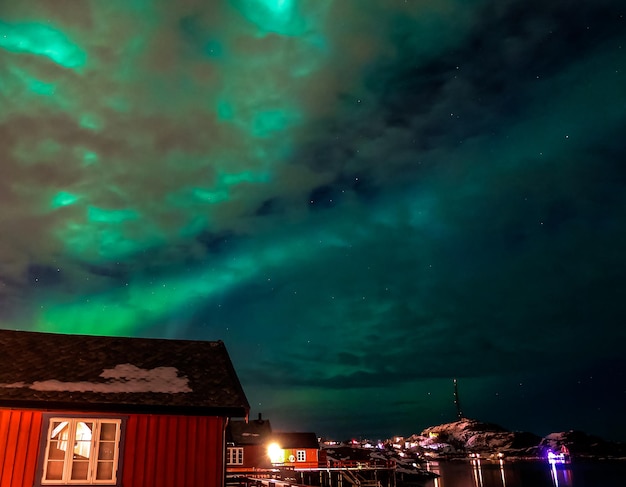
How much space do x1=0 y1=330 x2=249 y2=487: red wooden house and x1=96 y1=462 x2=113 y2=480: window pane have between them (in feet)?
0.08

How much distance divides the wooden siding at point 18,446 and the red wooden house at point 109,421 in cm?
2

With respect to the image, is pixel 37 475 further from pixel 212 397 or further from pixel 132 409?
pixel 212 397

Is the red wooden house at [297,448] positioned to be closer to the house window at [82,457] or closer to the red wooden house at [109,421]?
the red wooden house at [109,421]

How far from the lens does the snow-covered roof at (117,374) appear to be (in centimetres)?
1416

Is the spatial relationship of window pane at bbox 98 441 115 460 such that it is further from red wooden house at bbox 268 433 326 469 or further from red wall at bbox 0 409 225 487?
red wooden house at bbox 268 433 326 469

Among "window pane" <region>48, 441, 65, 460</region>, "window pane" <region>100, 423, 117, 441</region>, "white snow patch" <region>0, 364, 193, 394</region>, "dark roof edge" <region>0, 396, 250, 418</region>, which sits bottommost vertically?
→ "window pane" <region>48, 441, 65, 460</region>

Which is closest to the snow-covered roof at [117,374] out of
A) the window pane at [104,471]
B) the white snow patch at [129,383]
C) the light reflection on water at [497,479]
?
the white snow patch at [129,383]

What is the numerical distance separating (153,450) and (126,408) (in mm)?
1443

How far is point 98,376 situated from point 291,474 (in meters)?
25.1

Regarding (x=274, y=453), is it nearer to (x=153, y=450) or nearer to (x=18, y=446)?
(x=153, y=450)

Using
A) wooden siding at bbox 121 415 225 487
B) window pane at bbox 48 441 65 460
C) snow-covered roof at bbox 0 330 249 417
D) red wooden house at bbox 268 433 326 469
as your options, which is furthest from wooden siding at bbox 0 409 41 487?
red wooden house at bbox 268 433 326 469

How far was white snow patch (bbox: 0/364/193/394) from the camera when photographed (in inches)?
570

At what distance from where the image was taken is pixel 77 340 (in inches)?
711

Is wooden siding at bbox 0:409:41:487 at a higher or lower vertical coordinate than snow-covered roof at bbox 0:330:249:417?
lower
